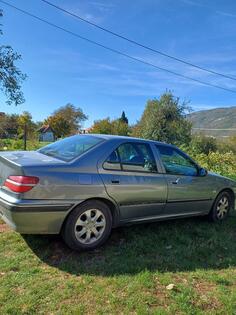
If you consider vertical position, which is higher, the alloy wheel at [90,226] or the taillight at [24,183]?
the taillight at [24,183]

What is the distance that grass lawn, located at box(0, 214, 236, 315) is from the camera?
3.08 m

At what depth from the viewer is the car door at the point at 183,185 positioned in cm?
514

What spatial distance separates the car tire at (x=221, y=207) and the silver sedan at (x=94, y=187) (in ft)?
1.55

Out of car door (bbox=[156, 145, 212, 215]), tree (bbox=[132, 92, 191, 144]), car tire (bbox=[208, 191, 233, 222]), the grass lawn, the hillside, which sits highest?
the hillside

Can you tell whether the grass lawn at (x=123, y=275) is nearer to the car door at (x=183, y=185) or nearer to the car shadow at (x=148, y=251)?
the car shadow at (x=148, y=251)

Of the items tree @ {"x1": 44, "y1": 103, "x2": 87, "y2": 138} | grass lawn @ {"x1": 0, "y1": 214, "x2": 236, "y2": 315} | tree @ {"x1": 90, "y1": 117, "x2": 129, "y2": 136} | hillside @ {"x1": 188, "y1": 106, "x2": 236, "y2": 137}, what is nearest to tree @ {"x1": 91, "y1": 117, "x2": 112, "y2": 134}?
tree @ {"x1": 90, "y1": 117, "x2": 129, "y2": 136}

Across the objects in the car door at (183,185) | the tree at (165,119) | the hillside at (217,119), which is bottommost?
the car door at (183,185)

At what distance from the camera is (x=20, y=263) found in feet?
12.6

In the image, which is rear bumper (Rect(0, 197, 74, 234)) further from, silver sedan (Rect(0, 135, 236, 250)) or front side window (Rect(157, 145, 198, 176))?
front side window (Rect(157, 145, 198, 176))

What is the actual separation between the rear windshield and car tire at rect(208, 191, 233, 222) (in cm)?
276

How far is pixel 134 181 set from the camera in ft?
15.1

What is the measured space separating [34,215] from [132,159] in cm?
167

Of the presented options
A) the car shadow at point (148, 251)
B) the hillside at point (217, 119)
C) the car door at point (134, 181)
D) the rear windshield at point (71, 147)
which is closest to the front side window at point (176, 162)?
the car door at point (134, 181)

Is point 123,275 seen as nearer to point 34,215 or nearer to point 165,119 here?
point 34,215
